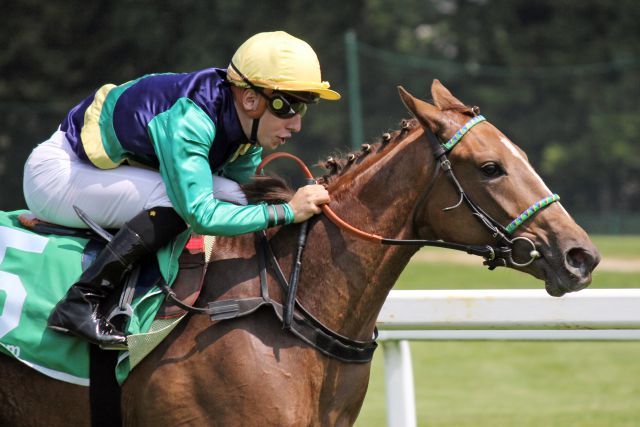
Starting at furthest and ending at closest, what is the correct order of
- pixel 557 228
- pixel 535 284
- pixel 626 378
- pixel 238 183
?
pixel 535 284 → pixel 626 378 → pixel 238 183 → pixel 557 228

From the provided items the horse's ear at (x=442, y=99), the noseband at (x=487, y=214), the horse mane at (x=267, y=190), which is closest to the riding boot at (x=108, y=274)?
the horse mane at (x=267, y=190)

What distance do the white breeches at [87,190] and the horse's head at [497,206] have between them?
2.60ft

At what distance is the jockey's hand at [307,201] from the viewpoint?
3566mm

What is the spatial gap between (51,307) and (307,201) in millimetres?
1001

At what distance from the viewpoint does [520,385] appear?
9.53 metres

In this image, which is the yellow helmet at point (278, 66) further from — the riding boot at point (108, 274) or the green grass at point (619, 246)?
the green grass at point (619, 246)

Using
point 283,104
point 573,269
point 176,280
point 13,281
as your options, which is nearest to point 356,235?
point 283,104

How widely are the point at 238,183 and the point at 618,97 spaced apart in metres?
23.8

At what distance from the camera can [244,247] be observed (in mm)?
3650

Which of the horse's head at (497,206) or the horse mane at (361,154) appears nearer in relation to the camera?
the horse's head at (497,206)

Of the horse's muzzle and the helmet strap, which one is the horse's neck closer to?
the helmet strap

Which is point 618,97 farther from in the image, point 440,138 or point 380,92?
point 440,138

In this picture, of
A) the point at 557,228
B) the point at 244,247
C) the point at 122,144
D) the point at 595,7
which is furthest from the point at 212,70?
the point at 595,7

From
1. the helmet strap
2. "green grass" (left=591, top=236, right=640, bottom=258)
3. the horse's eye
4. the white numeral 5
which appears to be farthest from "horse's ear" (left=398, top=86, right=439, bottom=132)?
"green grass" (left=591, top=236, right=640, bottom=258)
